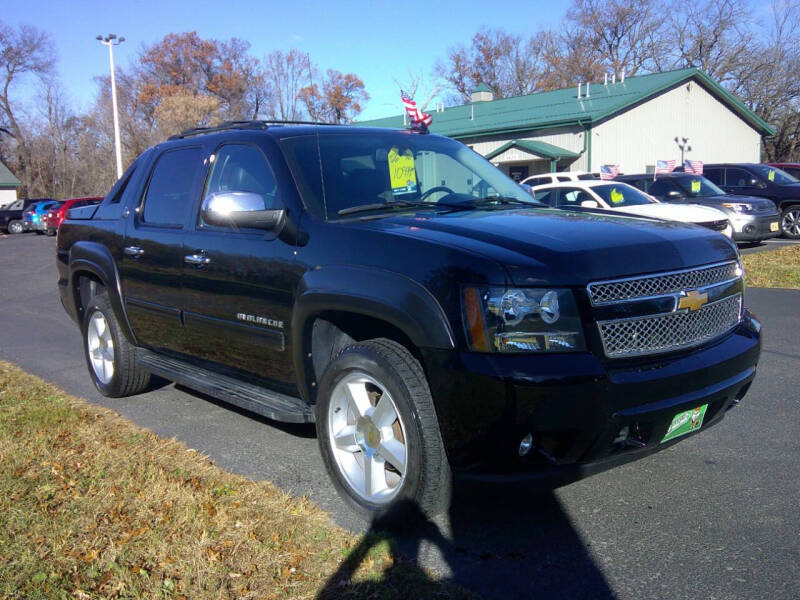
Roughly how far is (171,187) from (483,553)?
10.7 feet

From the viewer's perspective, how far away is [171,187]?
5.12 metres

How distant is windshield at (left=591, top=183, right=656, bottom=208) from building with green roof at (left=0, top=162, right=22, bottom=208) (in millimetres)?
53270

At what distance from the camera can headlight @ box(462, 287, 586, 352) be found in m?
2.99

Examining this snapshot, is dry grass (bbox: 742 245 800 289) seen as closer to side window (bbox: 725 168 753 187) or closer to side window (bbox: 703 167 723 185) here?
side window (bbox: 725 168 753 187)

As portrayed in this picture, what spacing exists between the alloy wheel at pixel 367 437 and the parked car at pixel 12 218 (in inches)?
1449

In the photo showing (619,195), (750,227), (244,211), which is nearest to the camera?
(244,211)

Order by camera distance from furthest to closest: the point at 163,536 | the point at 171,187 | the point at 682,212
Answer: the point at 682,212, the point at 171,187, the point at 163,536

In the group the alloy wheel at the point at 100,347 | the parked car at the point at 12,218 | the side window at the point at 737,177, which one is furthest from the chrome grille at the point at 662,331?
the parked car at the point at 12,218

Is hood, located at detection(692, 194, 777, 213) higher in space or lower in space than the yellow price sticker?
lower

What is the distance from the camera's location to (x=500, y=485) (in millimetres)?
3035

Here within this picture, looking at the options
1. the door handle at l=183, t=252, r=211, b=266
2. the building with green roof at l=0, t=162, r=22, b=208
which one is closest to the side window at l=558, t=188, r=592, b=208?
the door handle at l=183, t=252, r=211, b=266

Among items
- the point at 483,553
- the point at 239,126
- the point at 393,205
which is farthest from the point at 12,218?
the point at 483,553

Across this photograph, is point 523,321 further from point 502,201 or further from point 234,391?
point 234,391

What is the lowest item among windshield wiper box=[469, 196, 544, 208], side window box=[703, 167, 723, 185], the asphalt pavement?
the asphalt pavement
